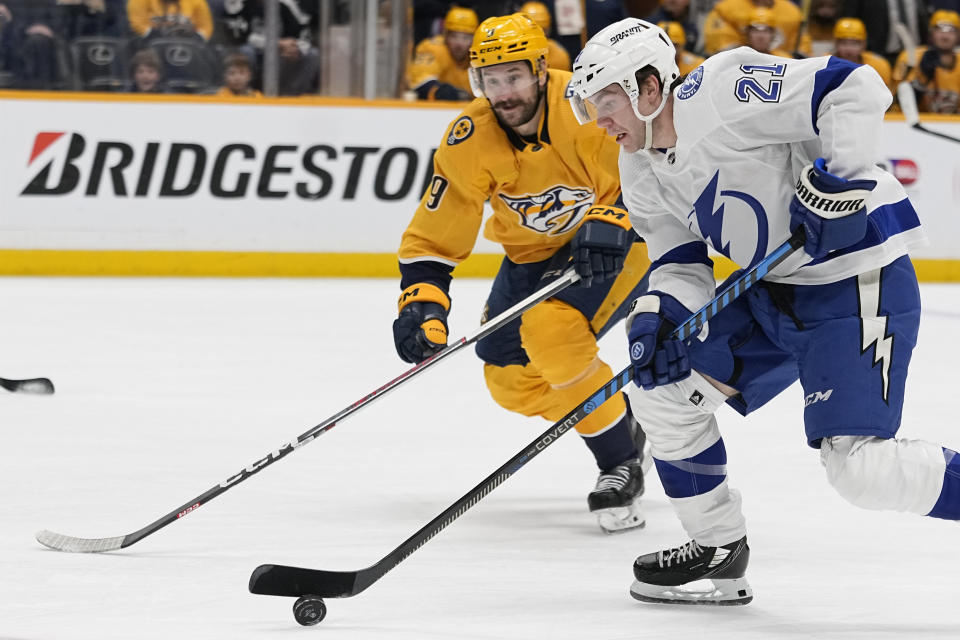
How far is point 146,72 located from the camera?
7180mm

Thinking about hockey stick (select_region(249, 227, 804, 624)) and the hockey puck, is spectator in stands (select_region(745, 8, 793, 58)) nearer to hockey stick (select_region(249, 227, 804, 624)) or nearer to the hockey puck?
hockey stick (select_region(249, 227, 804, 624))

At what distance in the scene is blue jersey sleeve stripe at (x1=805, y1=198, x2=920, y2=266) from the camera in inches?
93.7

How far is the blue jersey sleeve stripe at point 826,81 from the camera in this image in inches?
91.9

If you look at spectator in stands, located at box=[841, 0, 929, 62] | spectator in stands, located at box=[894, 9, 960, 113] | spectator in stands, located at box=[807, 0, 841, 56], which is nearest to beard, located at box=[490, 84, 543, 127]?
spectator in stands, located at box=[894, 9, 960, 113]

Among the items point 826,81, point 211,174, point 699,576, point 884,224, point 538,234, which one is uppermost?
point 826,81

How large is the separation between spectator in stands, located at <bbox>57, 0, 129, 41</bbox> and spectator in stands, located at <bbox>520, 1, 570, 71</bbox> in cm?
213

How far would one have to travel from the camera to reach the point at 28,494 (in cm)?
329

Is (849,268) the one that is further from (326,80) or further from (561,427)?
(326,80)

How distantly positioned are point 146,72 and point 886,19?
4.19 meters

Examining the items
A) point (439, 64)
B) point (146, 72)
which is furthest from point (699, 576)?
point (439, 64)

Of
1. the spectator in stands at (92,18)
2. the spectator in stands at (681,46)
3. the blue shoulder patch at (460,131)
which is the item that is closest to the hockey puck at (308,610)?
the blue shoulder patch at (460,131)

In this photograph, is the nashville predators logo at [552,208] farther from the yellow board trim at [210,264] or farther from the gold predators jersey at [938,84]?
the gold predators jersey at [938,84]

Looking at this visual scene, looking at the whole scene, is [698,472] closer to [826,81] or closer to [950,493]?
[950,493]

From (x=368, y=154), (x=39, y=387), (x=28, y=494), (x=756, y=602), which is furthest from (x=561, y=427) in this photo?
(x=368, y=154)
